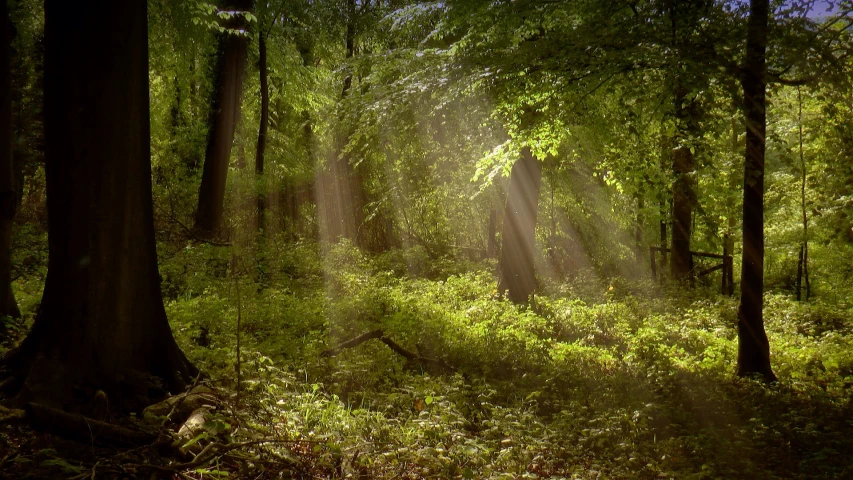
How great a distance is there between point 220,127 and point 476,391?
34.6 ft

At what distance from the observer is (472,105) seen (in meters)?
9.73

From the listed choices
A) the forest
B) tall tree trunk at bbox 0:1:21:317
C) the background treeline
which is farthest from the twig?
tall tree trunk at bbox 0:1:21:317

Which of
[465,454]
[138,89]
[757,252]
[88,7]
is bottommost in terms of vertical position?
[465,454]

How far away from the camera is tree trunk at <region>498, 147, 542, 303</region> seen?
12641 millimetres

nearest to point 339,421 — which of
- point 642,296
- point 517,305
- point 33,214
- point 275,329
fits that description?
point 275,329

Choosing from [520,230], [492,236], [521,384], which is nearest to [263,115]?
[520,230]

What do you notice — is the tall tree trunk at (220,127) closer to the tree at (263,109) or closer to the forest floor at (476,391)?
the tree at (263,109)

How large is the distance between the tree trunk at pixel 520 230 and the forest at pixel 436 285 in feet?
0.26

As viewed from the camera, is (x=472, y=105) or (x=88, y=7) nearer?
(x=88, y=7)

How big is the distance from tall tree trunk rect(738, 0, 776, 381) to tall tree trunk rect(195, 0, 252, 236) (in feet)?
37.3

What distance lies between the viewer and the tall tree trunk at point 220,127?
1338 cm

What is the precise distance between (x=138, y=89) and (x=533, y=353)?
632cm

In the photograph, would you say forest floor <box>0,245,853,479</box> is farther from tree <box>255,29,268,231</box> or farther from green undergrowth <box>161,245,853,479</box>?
tree <box>255,29,268,231</box>

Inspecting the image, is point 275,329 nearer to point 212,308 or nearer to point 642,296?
point 212,308
